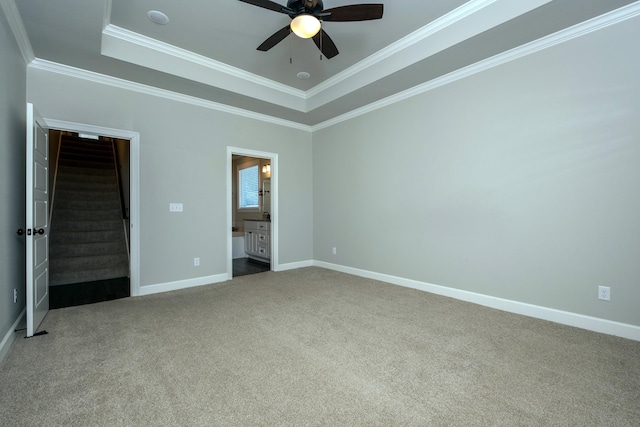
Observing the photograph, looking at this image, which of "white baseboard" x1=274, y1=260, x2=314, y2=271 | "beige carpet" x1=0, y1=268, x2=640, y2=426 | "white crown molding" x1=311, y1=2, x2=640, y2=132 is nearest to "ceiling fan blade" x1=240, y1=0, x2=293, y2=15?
"white crown molding" x1=311, y1=2, x2=640, y2=132

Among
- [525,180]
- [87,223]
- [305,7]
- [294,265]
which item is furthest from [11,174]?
[525,180]

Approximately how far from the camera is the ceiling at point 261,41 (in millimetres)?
2463

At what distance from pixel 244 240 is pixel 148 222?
3.14m

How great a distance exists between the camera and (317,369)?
1933 millimetres

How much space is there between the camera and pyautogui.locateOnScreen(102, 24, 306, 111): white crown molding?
3.01 metres

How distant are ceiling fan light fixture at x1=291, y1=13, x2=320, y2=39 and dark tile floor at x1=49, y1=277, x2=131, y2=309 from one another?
148 inches

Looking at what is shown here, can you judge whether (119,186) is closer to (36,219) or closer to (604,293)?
(36,219)

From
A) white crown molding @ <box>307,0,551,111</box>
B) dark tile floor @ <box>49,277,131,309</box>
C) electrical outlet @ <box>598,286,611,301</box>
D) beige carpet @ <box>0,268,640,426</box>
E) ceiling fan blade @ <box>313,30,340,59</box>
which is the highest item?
white crown molding @ <box>307,0,551,111</box>

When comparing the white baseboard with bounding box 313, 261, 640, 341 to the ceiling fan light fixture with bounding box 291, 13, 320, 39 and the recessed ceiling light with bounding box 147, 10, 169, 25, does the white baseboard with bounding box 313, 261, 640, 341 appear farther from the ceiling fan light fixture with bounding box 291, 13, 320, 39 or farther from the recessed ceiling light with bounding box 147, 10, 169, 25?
the recessed ceiling light with bounding box 147, 10, 169, 25

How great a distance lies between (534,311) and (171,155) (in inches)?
189

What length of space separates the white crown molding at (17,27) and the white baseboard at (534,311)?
4836mm

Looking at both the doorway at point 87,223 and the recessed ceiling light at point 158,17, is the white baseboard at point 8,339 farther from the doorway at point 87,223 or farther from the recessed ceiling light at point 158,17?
the recessed ceiling light at point 158,17

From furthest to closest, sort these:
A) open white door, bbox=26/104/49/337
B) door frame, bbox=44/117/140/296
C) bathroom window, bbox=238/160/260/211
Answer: bathroom window, bbox=238/160/260/211 < door frame, bbox=44/117/140/296 < open white door, bbox=26/104/49/337

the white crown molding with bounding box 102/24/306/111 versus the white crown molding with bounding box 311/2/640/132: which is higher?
the white crown molding with bounding box 102/24/306/111
